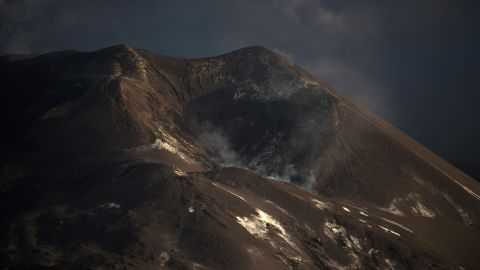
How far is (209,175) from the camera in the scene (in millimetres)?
82625

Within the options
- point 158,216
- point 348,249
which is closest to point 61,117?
point 158,216

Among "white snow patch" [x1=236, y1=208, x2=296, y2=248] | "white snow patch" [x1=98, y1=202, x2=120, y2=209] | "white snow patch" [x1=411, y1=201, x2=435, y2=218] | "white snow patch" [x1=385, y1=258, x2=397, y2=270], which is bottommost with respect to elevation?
"white snow patch" [x1=385, y1=258, x2=397, y2=270]

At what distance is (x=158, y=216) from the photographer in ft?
212

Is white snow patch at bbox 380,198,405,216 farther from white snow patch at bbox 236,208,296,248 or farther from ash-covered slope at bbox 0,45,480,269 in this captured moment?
white snow patch at bbox 236,208,296,248

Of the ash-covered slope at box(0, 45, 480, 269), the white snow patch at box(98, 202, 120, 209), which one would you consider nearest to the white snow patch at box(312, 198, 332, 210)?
the ash-covered slope at box(0, 45, 480, 269)

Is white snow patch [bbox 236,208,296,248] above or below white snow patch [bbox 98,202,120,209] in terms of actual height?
above

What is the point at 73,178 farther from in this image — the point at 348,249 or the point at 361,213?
the point at 361,213

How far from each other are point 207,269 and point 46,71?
261 feet

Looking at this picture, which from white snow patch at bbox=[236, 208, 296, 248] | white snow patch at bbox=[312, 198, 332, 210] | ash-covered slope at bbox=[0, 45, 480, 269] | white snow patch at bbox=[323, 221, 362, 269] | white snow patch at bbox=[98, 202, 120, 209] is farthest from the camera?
white snow patch at bbox=[312, 198, 332, 210]

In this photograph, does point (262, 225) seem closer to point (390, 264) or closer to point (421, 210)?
point (390, 264)

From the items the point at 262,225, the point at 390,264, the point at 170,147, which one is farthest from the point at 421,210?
the point at 170,147

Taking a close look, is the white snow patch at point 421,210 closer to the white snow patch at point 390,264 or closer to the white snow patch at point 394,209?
the white snow patch at point 394,209

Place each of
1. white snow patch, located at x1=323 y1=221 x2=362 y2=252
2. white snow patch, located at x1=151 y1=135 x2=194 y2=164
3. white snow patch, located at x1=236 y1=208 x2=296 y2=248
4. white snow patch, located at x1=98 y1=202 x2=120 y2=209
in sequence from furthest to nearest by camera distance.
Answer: white snow patch, located at x1=151 y1=135 x2=194 y2=164, white snow patch, located at x1=323 y1=221 x2=362 y2=252, white snow patch, located at x1=236 y1=208 x2=296 y2=248, white snow patch, located at x1=98 y1=202 x2=120 y2=209

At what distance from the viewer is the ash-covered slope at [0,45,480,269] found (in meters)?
61.6
